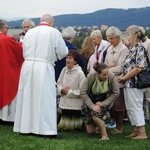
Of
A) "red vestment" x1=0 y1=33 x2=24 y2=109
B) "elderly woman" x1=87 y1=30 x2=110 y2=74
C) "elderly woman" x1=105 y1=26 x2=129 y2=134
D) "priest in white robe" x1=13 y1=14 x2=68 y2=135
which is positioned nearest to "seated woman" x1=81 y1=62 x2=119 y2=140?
"elderly woman" x1=105 y1=26 x2=129 y2=134

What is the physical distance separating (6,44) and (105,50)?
76.1 inches

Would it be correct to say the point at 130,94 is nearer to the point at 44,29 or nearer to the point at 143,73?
the point at 143,73

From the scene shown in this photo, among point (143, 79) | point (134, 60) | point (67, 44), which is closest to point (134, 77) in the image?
point (143, 79)

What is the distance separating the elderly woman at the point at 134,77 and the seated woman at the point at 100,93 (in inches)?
7.5

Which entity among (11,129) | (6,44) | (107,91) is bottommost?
(11,129)

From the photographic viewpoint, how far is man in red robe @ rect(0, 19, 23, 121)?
8898mm

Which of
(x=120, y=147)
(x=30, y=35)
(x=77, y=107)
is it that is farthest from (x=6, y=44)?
(x=120, y=147)

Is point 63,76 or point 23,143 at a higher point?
point 63,76

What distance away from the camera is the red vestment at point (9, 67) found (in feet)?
29.2

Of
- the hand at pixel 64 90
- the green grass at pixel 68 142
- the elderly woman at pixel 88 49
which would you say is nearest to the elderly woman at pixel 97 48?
the elderly woman at pixel 88 49

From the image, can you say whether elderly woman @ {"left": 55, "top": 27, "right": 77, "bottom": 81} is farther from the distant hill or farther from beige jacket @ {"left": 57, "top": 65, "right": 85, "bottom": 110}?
the distant hill

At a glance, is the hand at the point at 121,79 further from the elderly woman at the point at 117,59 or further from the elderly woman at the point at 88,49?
the elderly woman at the point at 88,49

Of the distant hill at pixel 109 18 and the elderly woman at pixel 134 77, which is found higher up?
the elderly woman at pixel 134 77

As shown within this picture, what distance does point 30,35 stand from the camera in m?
7.96
